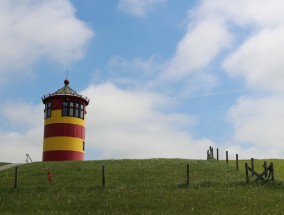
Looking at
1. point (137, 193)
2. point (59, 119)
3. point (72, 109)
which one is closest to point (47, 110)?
point (59, 119)

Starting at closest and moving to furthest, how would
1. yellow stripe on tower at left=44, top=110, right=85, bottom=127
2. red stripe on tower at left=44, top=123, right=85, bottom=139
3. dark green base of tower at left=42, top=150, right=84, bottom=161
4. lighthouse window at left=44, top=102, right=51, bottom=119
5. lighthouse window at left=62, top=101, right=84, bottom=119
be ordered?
dark green base of tower at left=42, top=150, right=84, bottom=161
red stripe on tower at left=44, top=123, right=85, bottom=139
yellow stripe on tower at left=44, top=110, right=85, bottom=127
lighthouse window at left=62, top=101, right=84, bottom=119
lighthouse window at left=44, top=102, right=51, bottom=119

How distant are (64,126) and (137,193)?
25747 mm

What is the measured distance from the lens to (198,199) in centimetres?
2562

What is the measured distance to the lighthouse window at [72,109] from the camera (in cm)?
5258

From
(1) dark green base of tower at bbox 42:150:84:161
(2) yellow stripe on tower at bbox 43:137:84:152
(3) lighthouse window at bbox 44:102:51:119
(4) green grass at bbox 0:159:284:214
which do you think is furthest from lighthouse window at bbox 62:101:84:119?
(4) green grass at bbox 0:159:284:214

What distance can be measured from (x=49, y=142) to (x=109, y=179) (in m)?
17.4

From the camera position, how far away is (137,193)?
1088 inches

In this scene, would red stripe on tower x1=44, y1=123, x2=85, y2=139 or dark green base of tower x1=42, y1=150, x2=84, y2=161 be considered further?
red stripe on tower x1=44, y1=123, x2=85, y2=139

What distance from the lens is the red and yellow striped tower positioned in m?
51.3

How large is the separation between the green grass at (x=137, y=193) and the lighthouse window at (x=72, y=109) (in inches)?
422

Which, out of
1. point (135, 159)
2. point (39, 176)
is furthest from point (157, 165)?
point (39, 176)

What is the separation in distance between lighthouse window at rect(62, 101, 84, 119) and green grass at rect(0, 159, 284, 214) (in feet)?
35.2

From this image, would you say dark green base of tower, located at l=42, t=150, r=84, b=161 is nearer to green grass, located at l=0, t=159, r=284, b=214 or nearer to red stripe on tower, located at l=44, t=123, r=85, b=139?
red stripe on tower, located at l=44, t=123, r=85, b=139

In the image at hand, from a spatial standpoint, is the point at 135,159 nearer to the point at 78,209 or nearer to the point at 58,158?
the point at 58,158
